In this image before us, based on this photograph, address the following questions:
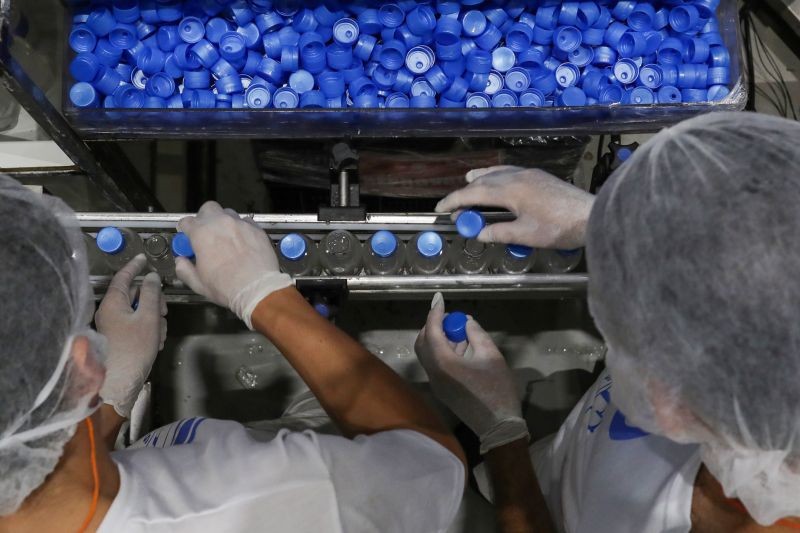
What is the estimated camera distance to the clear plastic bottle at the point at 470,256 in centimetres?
141

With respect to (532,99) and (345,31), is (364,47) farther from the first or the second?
(532,99)

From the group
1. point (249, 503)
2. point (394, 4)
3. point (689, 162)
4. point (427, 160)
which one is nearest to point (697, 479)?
point (689, 162)

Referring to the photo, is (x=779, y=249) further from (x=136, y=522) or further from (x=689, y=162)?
(x=136, y=522)

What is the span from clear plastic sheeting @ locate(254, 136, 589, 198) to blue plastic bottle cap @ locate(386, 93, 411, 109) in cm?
13

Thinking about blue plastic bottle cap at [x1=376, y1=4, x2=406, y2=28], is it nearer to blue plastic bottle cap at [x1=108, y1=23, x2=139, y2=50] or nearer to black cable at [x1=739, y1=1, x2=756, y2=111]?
blue plastic bottle cap at [x1=108, y1=23, x2=139, y2=50]

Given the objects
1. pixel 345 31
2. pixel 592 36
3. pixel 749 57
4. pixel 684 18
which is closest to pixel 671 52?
pixel 684 18

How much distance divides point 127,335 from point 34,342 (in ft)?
1.74

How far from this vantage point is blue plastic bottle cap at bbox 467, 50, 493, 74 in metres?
1.54

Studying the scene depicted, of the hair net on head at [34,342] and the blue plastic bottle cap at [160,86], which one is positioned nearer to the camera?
the hair net on head at [34,342]

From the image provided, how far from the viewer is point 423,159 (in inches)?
67.3

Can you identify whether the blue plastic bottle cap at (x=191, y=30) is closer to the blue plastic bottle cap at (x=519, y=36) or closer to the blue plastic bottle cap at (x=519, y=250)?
the blue plastic bottle cap at (x=519, y=36)

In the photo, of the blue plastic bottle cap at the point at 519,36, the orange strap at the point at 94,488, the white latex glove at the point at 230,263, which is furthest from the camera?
the blue plastic bottle cap at the point at 519,36

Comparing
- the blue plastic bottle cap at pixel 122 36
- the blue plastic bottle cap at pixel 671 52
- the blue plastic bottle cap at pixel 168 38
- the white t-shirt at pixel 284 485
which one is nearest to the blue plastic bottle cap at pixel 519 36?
the blue plastic bottle cap at pixel 671 52

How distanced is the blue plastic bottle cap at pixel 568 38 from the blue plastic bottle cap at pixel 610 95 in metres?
0.12
